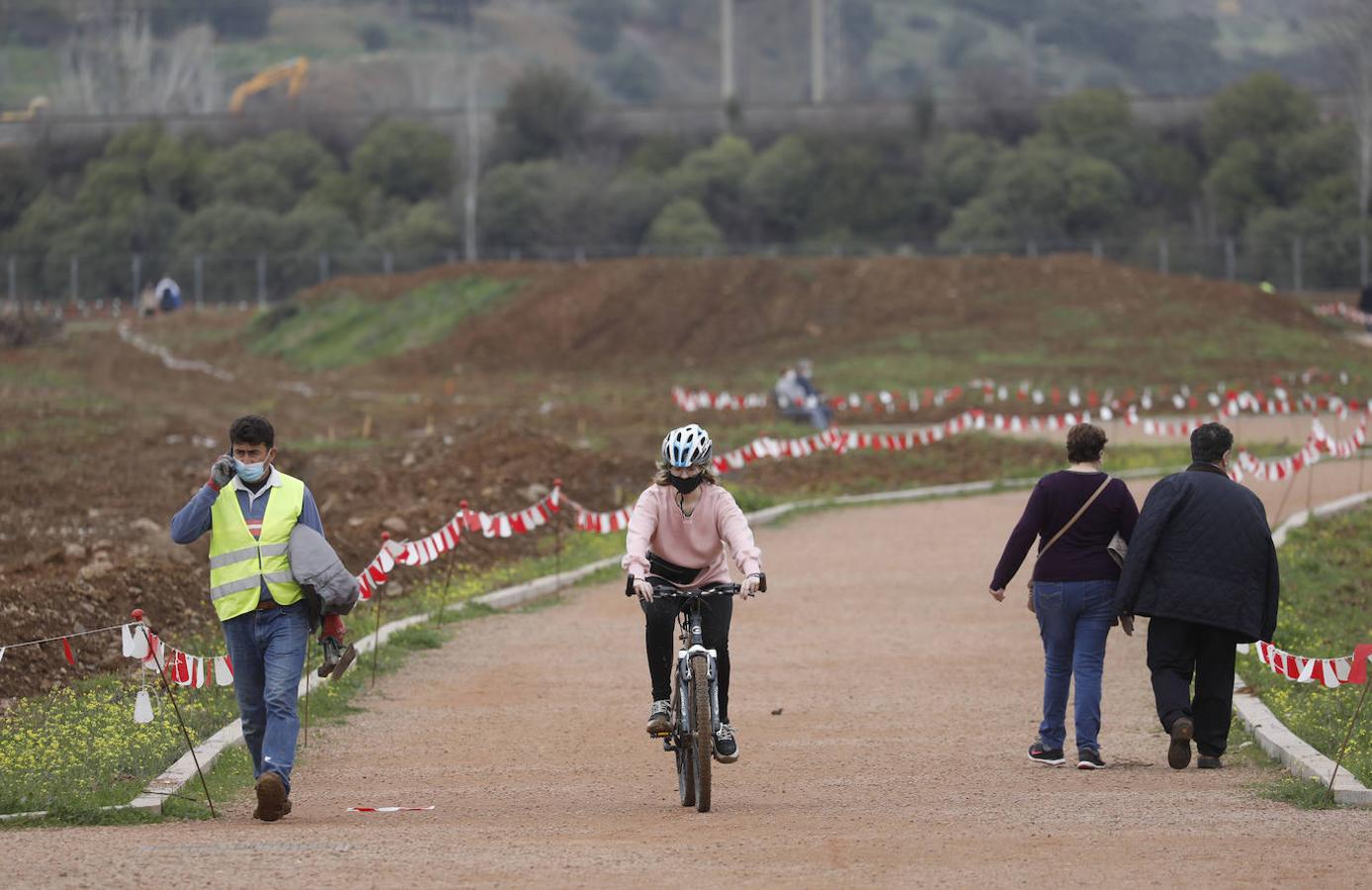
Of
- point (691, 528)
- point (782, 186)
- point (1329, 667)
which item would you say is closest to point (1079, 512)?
point (1329, 667)

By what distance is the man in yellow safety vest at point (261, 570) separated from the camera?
991cm

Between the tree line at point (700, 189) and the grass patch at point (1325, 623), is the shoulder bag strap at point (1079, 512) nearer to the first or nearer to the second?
the grass patch at point (1325, 623)

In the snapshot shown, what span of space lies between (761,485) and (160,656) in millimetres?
20093

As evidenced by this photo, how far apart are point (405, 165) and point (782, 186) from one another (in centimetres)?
1646

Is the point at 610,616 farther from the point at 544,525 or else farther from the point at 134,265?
the point at 134,265

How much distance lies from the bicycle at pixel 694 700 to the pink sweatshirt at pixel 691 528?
140mm

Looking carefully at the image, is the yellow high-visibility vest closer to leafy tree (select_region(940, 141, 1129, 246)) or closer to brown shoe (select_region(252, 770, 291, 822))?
brown shoe (select_region(252, 770, 291, 822))

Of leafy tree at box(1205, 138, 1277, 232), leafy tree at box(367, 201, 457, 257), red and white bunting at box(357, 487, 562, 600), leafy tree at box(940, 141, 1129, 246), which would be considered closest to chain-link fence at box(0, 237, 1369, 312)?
leafy tree at box(367, 201, 457, 257)

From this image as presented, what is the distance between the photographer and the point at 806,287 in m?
62.2

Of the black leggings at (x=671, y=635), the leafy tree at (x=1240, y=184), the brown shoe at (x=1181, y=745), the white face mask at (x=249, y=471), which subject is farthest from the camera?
the leafy tree at (x=1240, y=184)

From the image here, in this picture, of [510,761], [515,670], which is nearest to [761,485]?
[515,670]

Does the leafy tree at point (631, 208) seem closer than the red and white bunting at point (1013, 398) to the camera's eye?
No

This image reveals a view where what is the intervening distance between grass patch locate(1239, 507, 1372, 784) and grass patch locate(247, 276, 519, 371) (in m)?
41.1

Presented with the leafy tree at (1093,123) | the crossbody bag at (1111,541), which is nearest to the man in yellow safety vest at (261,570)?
the crossbody bag at (1111,541)
